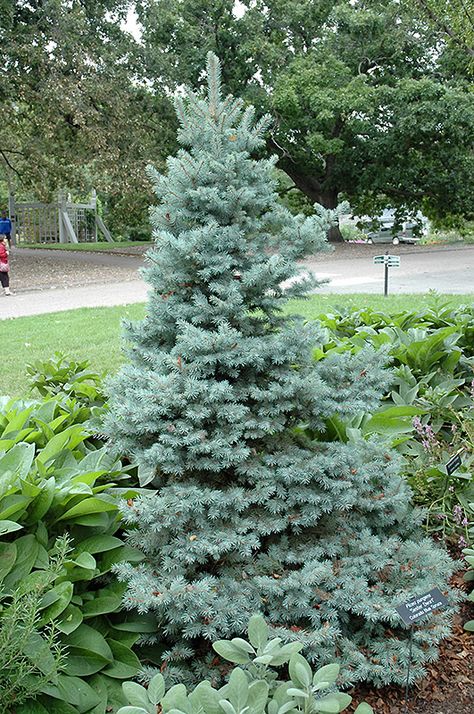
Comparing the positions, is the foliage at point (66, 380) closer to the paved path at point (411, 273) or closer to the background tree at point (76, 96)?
the paved path at point (411, 273)

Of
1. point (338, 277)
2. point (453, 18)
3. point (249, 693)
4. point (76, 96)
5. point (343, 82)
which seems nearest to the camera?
point (249, 693)

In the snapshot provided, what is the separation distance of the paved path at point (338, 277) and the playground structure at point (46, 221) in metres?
9.30

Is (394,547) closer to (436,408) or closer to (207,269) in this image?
(207,269)

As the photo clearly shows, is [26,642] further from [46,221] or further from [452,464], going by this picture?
[46,221]

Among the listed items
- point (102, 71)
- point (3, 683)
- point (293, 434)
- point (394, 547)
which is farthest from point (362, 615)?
point (102, 71)

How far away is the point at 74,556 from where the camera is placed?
88.4 inches

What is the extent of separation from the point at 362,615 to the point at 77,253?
72.8 ft

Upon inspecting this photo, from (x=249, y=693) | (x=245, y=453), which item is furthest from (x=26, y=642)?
(x=245, y=453)

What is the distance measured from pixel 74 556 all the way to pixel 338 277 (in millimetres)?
13066

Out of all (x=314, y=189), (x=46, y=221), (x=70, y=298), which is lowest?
(x=70, y=298)

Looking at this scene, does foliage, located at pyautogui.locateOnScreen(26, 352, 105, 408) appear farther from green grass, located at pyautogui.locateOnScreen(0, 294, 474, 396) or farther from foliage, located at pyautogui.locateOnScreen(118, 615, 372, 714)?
foliage, located at pyautogui.locateOnScreen(118, 615, 372, 714)

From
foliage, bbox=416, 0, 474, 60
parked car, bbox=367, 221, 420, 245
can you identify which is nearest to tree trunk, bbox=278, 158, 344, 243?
parked car, bbox=367, 221, 420, 245

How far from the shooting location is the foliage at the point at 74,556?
207cm

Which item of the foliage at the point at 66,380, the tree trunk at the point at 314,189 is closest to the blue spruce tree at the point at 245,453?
the foliage at the point at 66,380
